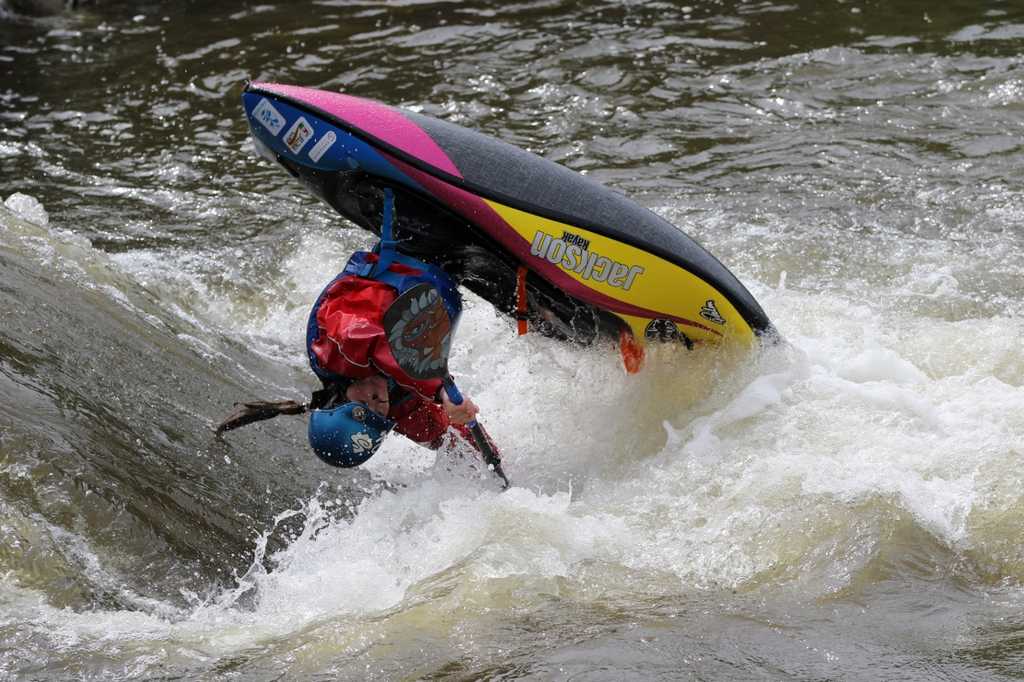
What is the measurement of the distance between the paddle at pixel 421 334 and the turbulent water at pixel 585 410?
0.54 m

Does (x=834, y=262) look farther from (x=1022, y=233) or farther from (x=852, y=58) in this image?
(x=852, y=58)

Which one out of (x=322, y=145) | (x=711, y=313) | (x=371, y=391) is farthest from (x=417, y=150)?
(x=711, y=313)

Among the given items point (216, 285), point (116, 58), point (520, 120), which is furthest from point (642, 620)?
point (116, 58)

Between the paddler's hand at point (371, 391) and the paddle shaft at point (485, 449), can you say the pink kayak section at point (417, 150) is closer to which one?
the paddle shaft at point (485, 449)

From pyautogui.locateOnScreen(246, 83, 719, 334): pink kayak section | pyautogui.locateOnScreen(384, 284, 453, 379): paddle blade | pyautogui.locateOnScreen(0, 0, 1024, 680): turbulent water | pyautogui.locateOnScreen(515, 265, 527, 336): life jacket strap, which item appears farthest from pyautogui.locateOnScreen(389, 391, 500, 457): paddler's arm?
pyautogui.locateOnScreen(246, 83, 719, 334): pink kayak section

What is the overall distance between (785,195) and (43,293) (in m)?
4.36

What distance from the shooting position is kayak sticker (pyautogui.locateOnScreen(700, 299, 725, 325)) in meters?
5.11

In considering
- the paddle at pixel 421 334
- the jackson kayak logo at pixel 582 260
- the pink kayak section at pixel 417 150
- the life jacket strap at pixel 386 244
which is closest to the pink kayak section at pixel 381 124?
the pink kayak section at pixel 417 150

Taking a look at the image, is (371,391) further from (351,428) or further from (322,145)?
(322,145)

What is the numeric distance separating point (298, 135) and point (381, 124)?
1.08ft

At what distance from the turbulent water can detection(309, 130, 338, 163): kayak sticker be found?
1.23 metres

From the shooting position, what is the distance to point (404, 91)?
9.74m

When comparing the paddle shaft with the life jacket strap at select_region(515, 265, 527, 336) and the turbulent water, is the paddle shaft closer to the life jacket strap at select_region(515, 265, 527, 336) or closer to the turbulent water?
the turbulent water

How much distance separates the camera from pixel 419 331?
14.5 ft
